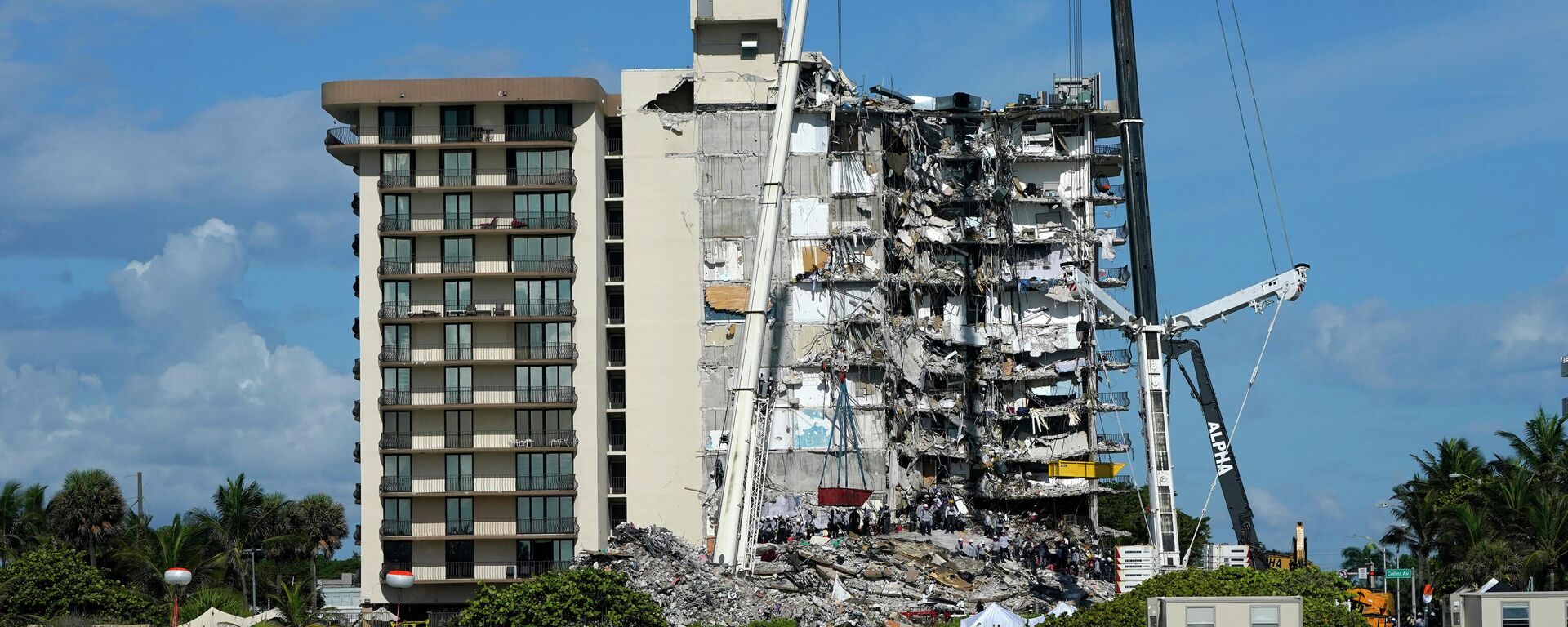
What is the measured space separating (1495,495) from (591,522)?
4332 centimetres

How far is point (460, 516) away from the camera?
105 metres

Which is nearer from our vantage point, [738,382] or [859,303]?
[738,382]

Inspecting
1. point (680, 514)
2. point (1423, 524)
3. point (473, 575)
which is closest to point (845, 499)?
point (680, 514)

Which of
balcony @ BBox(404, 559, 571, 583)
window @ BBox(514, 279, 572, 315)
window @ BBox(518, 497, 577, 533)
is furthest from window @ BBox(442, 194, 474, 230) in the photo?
balcony @ BBox(404, 559, 571, 583)

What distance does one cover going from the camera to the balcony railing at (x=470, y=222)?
10562 cm

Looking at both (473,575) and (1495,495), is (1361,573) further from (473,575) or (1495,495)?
(473,575)

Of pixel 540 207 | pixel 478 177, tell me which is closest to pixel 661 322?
pixel 540 207

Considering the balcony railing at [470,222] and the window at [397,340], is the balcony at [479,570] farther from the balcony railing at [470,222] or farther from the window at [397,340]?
the balcony railing at [470,222]

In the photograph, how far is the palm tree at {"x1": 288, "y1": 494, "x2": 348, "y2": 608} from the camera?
111m

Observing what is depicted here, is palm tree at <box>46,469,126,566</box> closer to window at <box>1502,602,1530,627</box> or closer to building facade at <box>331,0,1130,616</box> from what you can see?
building facade at <box>331,0,1130,616</box>

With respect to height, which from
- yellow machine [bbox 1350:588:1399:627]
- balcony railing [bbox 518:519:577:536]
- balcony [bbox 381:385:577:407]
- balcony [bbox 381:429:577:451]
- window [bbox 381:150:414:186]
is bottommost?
yellow machine [bbox 1350:588:1399:627]

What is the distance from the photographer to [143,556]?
99.9 m

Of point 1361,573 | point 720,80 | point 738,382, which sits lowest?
point 1361,573

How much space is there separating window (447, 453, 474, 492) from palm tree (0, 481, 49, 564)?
19.2 metres
